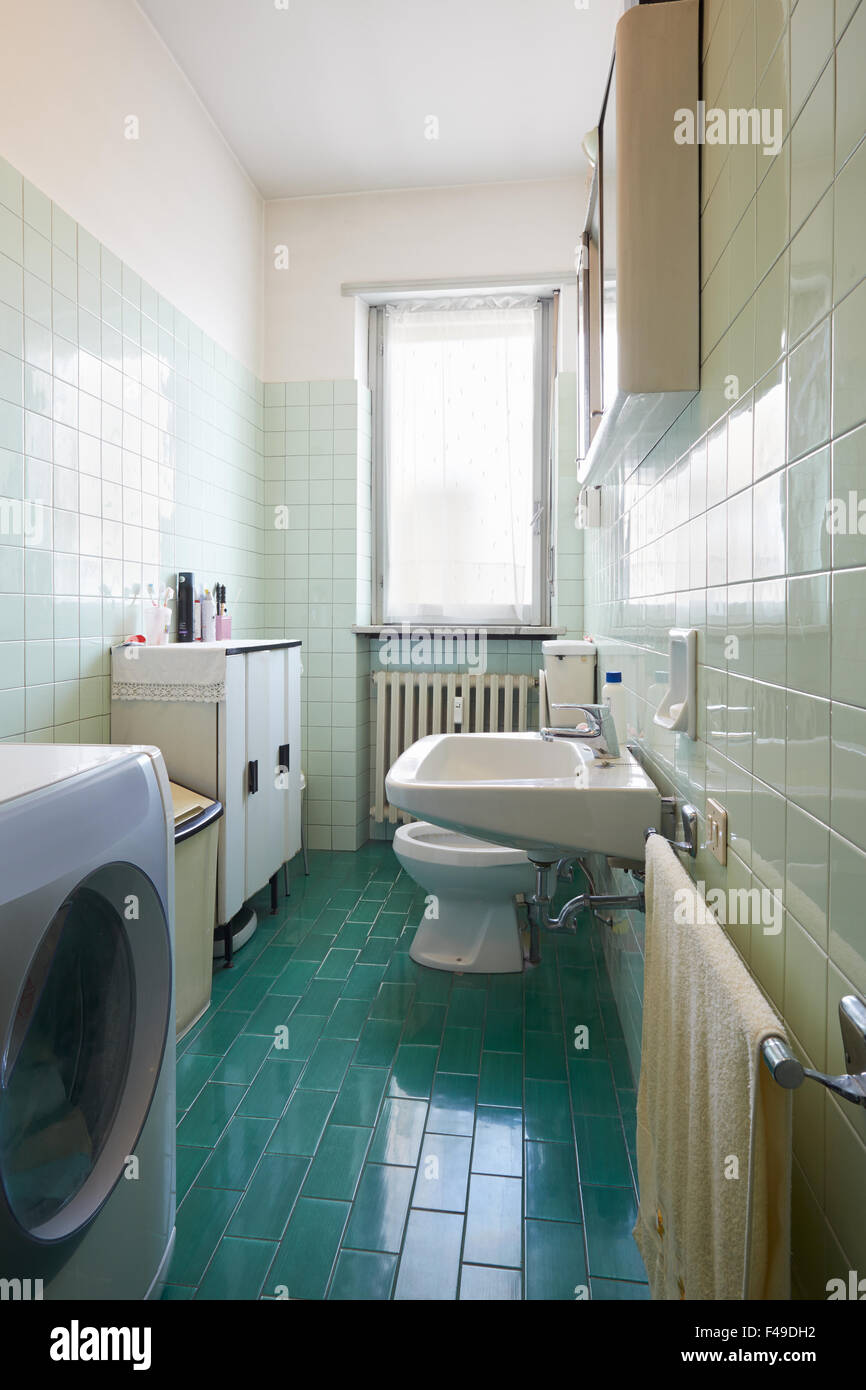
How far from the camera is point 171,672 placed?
242 centimetres

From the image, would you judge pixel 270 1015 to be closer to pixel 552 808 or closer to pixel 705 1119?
pixel 552 808

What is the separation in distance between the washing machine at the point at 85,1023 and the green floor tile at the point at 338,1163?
14.1 inches

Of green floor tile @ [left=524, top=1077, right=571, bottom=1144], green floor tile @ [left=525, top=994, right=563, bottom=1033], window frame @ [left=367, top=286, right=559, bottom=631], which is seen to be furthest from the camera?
window frame @ [left=367, top=286, right=559, bottom=631]

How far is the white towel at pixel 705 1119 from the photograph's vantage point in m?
0.67

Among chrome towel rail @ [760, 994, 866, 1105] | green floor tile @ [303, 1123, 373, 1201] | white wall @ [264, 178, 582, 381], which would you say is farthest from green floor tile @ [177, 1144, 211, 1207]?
white wall @ [264, 178, 582, 381]

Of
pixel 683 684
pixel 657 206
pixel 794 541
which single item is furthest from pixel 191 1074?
pixel 657 206

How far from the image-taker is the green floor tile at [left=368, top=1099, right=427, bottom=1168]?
162 centimetres

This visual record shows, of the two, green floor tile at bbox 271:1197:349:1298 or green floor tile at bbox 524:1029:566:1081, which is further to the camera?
green floor tile at bbox 524:1029:566:1081

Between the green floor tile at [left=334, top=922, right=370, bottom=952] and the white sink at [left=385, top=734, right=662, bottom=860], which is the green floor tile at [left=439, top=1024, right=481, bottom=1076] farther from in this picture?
the white sink at [left=385, top=734, right=662, bottom=860]

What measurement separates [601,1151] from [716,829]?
0.92 m

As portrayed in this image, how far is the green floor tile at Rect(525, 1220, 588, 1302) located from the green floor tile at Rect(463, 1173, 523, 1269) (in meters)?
0.03

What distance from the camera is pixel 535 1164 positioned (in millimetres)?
1593

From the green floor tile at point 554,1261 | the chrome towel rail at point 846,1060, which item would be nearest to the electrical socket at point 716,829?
the chrome towel rail at point 846,1060
